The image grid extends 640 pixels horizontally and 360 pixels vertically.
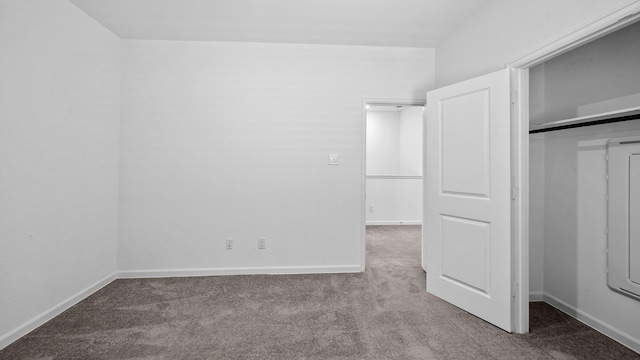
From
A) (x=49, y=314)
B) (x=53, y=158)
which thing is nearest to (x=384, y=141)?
(x=53, y=158)

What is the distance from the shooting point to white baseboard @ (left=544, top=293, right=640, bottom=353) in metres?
1.85

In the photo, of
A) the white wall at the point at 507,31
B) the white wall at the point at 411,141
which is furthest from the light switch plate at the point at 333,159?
the white wall at the point at 411,141

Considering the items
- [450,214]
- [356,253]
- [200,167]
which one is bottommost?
[356,253]

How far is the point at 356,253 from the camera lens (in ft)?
10.8

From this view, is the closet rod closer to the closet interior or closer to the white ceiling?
the closet interior

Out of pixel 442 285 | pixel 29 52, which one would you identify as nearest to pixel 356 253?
pixel 442 285

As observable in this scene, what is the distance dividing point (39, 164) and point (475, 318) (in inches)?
141

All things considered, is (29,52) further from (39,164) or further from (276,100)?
(276,100)

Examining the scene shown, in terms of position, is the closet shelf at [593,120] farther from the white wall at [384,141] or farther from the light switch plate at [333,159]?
the white wall at [384,141]

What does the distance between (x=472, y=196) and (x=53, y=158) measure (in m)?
3.39

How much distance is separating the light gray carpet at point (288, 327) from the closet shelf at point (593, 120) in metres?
1.50

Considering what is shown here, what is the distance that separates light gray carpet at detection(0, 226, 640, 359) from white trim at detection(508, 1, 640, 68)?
1.94 m

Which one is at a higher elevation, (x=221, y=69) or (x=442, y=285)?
(x=221, y=69)

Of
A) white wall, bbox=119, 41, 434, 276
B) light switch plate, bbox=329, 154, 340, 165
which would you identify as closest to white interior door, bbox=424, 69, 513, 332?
white wall, bbox=119, 41, 434, 276
